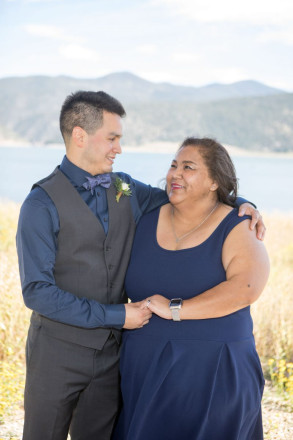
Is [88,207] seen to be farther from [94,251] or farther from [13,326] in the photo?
[13,326]

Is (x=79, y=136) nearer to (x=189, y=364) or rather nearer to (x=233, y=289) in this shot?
(x=233, y=289)

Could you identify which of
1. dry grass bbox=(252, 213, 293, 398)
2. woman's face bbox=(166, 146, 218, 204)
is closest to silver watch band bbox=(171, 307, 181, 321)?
woman's face bbox=(166, 146, 218, 204)

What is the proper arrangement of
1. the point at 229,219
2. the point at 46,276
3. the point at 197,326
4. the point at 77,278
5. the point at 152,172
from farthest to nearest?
1. the point at 152,172
2. the point at 229,219
3. the point at 197,326
4. the point at 77,278
5. the point at 46,276

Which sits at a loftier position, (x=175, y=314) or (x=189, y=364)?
(x=175, y=314)

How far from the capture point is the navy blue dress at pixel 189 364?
8.33 ft

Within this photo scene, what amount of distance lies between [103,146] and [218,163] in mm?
581

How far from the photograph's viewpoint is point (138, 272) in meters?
2.71

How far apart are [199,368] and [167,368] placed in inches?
5.5

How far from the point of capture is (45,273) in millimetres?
2365

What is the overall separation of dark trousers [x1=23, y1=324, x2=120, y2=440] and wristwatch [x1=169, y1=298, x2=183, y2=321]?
12.2 inches

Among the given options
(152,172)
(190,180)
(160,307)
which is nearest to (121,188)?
(190,180)

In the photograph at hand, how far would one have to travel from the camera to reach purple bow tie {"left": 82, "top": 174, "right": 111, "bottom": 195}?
2.55 m

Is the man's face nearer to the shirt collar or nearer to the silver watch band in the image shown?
the shirt collar

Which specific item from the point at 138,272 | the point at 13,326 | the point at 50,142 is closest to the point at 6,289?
the point at 13,326
